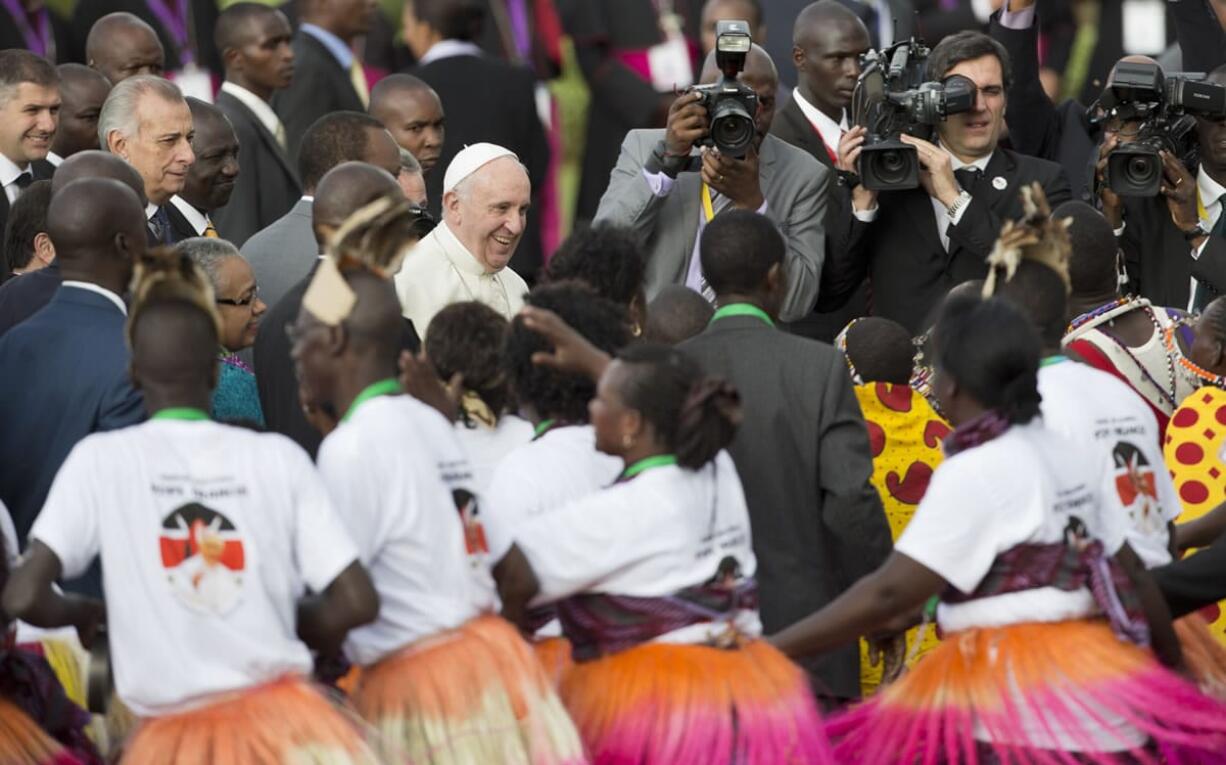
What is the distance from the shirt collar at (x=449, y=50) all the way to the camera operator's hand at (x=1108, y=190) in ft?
11.1

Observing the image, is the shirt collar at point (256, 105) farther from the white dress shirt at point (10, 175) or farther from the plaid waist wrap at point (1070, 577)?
the plaid waist wrap at point (1070, 577)

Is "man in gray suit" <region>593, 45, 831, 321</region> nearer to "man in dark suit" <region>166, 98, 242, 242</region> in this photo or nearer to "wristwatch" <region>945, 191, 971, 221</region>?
"wristwatch" <region>945, 191, 971, 221</region>

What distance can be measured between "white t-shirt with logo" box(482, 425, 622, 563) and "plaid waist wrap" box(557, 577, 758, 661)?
258mm

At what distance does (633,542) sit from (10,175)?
4.37 m

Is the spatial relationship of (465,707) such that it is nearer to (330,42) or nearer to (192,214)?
(192,214)

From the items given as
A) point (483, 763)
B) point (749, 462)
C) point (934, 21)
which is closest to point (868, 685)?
point (749, 462)

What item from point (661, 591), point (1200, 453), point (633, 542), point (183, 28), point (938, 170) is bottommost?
point (1200, 453)

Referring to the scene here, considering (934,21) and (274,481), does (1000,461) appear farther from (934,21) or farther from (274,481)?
(934,21)

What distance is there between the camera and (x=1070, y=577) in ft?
16.5

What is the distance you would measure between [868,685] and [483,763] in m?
2.30

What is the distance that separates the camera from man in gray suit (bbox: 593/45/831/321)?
307 inches

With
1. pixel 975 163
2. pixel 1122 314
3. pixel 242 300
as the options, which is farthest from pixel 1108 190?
pixel 242 300

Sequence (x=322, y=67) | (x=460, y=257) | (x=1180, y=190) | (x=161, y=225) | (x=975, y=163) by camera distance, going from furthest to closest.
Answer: (x=322, y=67) → (x=1180, y=190) → (x=975, y=163) → (x=161, y=225) → (x=460, y=257)

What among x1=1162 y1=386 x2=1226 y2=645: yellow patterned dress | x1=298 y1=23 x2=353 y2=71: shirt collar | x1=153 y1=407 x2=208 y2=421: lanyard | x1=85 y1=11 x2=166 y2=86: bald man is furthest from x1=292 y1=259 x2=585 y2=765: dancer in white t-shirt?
x1=298 y1=23 x2=353 y2=71: shirt collar
